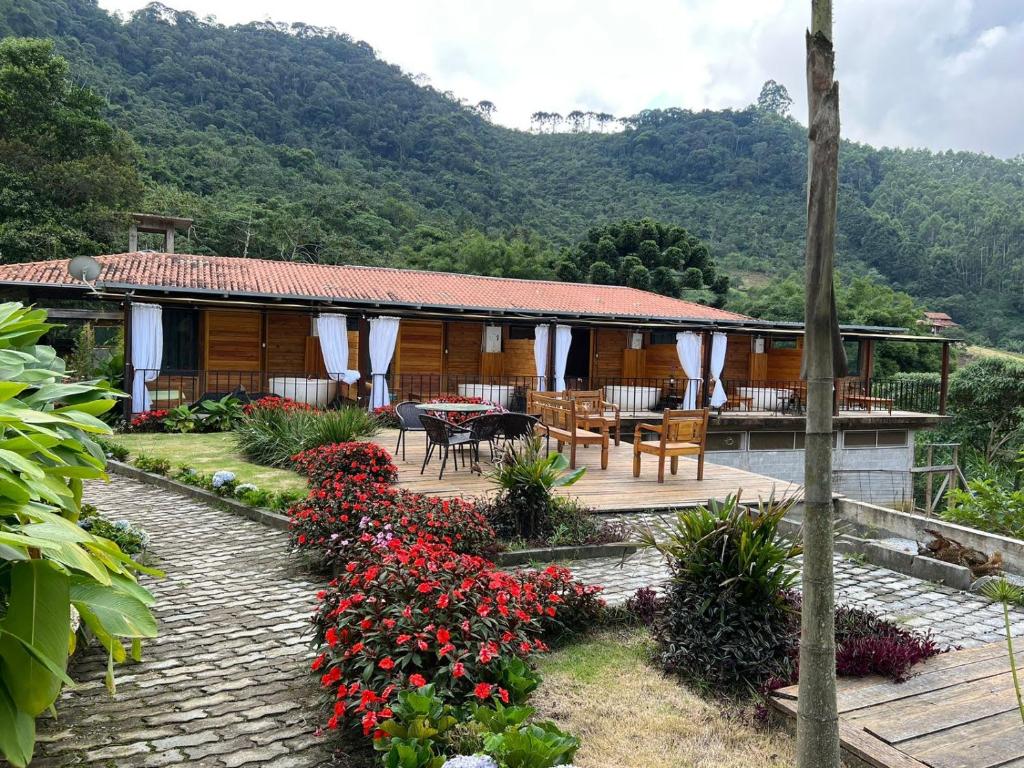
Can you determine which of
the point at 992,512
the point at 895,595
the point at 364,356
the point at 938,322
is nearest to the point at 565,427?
the point at 992,512

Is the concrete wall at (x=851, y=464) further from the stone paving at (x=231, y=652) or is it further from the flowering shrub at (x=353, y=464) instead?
the stone paving at (x=231, y=652)

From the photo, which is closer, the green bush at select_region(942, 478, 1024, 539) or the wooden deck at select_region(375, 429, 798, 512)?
the green bush at select_region(942, 478, 1024, 539)

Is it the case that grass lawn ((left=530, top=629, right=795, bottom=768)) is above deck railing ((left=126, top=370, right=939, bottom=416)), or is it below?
below

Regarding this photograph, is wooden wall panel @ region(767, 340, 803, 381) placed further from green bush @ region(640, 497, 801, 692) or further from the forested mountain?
green bush @ region(640, 497, 801, 692)

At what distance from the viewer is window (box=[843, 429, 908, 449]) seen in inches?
625

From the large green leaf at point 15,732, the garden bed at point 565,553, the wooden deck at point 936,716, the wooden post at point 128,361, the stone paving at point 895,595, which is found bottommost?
the stone paving at point 895,595

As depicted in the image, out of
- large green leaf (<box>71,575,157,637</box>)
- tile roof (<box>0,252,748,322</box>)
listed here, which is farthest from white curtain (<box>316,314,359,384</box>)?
large green leaf (<box>71,575,157,637</box>)

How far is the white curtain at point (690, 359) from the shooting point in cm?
1530

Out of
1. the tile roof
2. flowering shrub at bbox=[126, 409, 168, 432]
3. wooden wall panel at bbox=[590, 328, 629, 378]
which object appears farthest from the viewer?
wooden wall panel at bbox=[590, 328, 629, 378]

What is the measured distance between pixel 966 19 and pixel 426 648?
289 centimetres

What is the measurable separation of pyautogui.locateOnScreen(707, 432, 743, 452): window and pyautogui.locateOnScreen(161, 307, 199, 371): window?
11.1 meters

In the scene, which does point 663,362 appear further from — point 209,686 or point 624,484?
point 209,686

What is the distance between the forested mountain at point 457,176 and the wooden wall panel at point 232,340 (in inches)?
636

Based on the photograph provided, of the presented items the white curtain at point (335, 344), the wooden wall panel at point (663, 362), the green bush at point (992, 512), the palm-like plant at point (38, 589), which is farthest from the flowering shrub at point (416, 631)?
the wooden wall panel at point (663, 362)
